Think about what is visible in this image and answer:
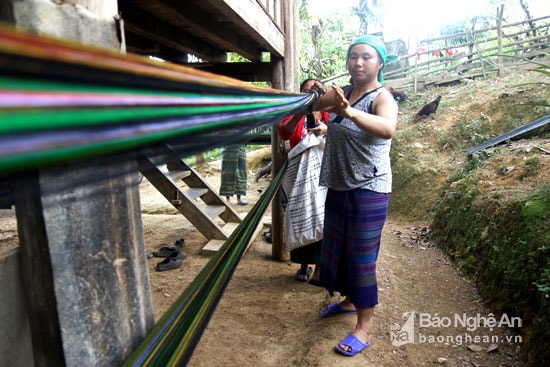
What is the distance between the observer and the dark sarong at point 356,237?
1832mm

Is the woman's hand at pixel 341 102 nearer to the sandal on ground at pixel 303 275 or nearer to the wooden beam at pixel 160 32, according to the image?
the wooden beam at pixel 160 32

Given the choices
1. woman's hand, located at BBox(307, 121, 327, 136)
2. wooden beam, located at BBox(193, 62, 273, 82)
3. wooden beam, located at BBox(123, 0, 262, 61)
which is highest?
wooden beam, located at BBox(123, 0, 262, 61)

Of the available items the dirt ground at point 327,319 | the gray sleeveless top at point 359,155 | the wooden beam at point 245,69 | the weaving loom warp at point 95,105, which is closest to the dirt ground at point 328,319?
the dirt ground at point 327,319

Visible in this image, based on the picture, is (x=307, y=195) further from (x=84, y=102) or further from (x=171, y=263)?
(x=84, y=102)

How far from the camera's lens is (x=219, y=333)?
2238 mm

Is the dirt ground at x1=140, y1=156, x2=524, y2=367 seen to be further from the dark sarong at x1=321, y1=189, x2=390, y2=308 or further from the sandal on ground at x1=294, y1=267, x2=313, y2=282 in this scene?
the dark sarong at x1=321, y1=189, x2=390, y2=308

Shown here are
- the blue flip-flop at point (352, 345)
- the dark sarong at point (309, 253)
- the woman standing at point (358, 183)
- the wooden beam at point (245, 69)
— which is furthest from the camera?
the wooden beam at point (245, 69)

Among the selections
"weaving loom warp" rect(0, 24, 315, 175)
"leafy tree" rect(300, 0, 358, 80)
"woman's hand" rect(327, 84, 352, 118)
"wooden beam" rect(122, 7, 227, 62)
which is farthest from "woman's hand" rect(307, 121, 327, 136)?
"leafy tree" rect(300, 0, 358, 80)

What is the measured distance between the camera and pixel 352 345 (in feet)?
6.28

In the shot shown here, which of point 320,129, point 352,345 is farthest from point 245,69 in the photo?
point 352,345

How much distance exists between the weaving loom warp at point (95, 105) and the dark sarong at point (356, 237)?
3.85 ft

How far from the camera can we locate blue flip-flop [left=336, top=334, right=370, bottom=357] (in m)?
1.90

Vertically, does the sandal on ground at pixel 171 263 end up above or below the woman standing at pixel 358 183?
below

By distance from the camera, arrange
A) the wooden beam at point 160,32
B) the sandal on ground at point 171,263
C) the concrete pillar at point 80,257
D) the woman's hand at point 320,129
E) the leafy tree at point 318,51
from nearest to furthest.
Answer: the concrete pillar at point 80,257, the wooden beam at point 160,32, the woman's hand at point 320,129, the sandal on ground at point 171,263, the leafy tree at point 318,51
